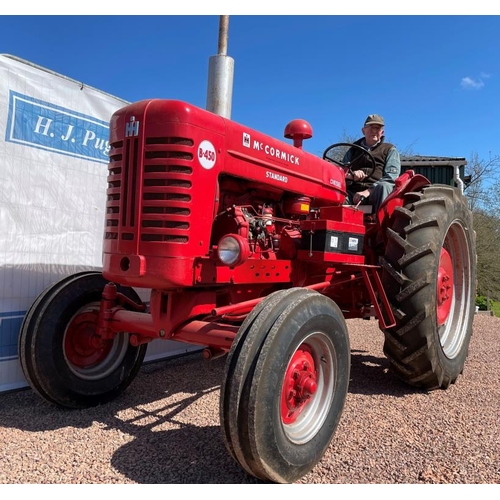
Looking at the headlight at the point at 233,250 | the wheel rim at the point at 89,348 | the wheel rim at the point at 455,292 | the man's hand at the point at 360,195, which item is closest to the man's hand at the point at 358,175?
the man's hand at the point at 360,195

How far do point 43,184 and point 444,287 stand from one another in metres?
3.57

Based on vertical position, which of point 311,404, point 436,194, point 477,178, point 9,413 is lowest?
point 9,413

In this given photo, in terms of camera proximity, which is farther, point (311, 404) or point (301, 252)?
point (301, 252)

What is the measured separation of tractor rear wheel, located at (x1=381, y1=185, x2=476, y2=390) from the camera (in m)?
3.65

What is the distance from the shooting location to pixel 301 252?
11.5ft

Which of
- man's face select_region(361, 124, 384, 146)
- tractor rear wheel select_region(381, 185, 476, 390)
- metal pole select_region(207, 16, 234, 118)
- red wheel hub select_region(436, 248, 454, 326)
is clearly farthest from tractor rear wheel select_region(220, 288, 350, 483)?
metal pole select_region(207, 16, 234, 118)

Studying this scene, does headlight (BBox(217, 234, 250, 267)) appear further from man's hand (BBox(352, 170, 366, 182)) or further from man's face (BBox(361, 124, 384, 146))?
man's face (BBox(361, 124, 384, 146))

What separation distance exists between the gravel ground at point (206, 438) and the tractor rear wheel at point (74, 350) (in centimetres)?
15

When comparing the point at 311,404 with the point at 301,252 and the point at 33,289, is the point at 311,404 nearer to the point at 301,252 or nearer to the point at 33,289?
the point at 301,252

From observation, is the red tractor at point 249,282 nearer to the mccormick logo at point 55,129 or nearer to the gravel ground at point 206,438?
the gravel ground at point 206,438
